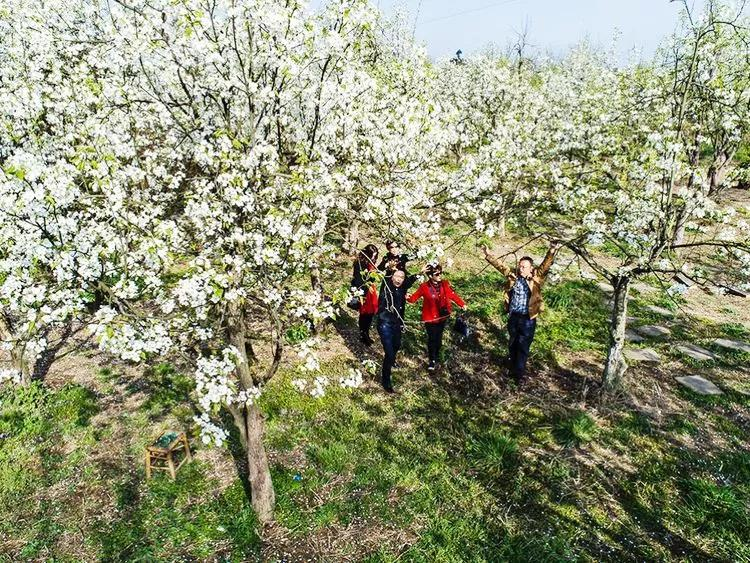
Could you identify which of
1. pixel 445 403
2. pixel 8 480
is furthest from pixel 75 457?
pixel 445 403

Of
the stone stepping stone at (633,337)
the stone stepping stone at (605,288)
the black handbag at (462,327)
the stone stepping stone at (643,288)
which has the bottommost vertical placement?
the stone stepping stone at (633,337)

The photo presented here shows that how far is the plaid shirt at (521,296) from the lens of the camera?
977 cm

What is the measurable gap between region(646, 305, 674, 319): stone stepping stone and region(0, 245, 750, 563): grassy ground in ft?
7.43

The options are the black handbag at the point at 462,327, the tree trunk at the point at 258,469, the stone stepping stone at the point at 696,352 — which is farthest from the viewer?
the black handbag at the point at 462,327

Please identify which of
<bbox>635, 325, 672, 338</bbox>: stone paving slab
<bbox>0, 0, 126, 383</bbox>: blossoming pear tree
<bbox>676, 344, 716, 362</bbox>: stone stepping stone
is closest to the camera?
<bbox>0, 0, 126, 383</bbox>: blossoming pear tree

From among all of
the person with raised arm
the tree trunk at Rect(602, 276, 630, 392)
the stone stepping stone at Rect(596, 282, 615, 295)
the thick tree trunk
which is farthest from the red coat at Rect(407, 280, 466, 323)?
the stone stepping stone at Rect(596, 282, 615, 295)

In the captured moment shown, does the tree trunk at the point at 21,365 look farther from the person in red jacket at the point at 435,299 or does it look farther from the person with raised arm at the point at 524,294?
the person with raised arm at the point at 524,294

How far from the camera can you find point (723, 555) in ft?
21.2

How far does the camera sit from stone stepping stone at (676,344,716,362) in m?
11.1

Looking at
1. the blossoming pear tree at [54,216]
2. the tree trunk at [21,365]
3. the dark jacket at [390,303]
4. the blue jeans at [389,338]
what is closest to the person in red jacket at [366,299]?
the dark jacket at [390,303]

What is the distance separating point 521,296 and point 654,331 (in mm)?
5003

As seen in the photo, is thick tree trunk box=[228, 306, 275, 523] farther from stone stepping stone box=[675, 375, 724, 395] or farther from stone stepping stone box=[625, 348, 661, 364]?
stone stepping stone box=[675, 375, 724, 395]

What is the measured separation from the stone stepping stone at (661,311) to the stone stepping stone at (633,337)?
1.65 metres

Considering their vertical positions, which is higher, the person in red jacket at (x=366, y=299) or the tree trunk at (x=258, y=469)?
the person in red jacket at (x=366, y=299)
